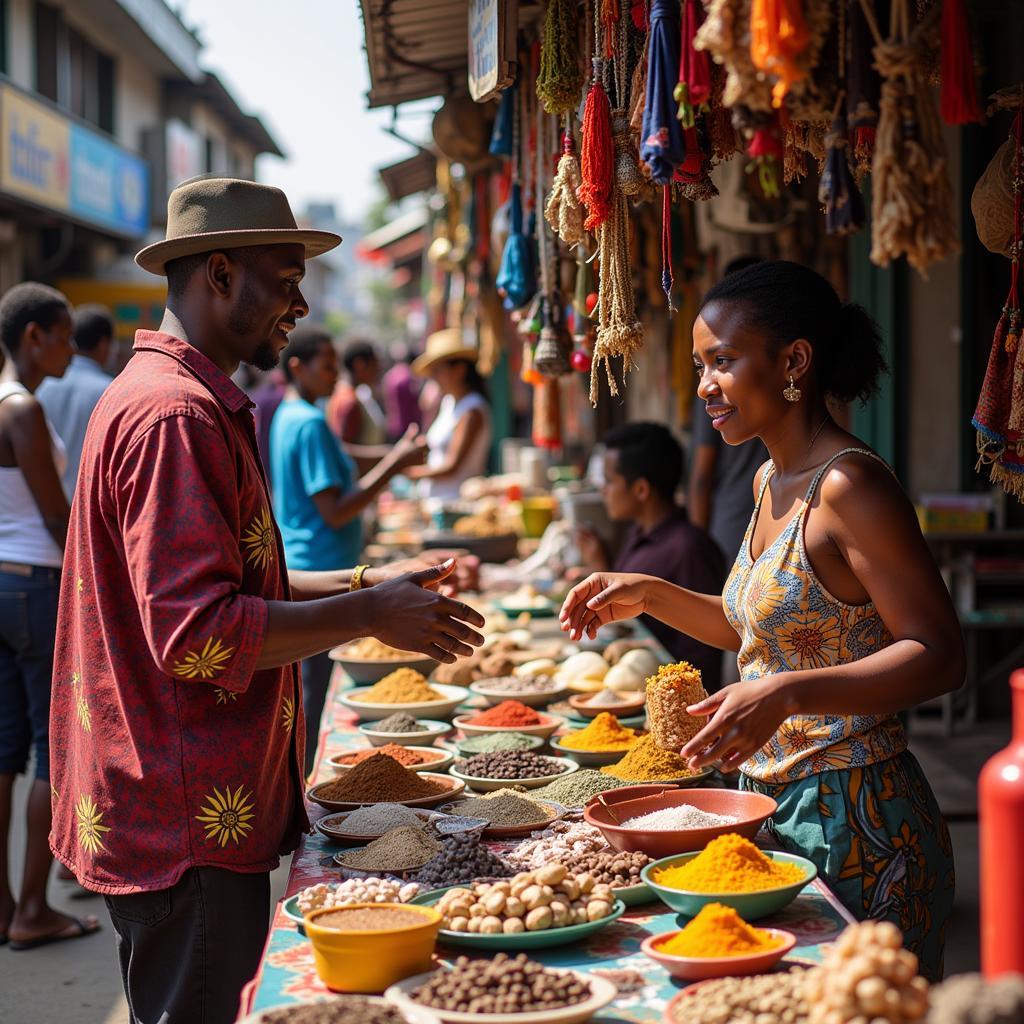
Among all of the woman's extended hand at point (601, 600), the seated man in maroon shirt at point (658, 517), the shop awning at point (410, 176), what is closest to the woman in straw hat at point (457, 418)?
the shop awning at point (410, 176)

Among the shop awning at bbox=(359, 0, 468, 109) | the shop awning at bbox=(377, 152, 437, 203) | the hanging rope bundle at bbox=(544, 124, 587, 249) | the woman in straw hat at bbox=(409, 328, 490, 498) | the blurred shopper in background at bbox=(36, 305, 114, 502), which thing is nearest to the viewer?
the hanging rope bundle at bbox=(544, 124, 587, 249)

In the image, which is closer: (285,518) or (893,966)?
(893,966)

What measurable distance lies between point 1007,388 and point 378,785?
146 cm

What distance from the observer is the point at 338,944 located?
1697 mm

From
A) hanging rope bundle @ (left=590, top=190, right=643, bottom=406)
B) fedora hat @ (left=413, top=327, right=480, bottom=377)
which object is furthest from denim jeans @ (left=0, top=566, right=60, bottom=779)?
fedora hat @ (left=413, top=327, right=480, bottom=377)

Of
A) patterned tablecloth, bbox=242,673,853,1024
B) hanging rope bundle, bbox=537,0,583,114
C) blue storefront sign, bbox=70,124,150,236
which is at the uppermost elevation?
blue storefront sign, bbox=70,124,150,236

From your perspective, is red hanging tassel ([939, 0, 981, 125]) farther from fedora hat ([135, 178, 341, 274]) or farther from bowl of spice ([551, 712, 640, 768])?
bowl of spice ([551, 712, 640, 768])

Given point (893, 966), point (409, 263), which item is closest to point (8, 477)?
point (893, 966)

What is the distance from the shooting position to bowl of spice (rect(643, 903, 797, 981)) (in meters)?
1.65

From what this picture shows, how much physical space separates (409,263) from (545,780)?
2098cm

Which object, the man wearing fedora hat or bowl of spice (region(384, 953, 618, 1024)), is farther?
the man wearing fedora hat

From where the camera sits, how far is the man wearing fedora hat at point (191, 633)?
6.47 feet

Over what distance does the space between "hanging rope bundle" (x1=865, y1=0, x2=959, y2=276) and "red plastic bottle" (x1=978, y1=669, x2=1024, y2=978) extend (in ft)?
1.85

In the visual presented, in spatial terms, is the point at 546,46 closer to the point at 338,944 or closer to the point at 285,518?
the point at 338,944
